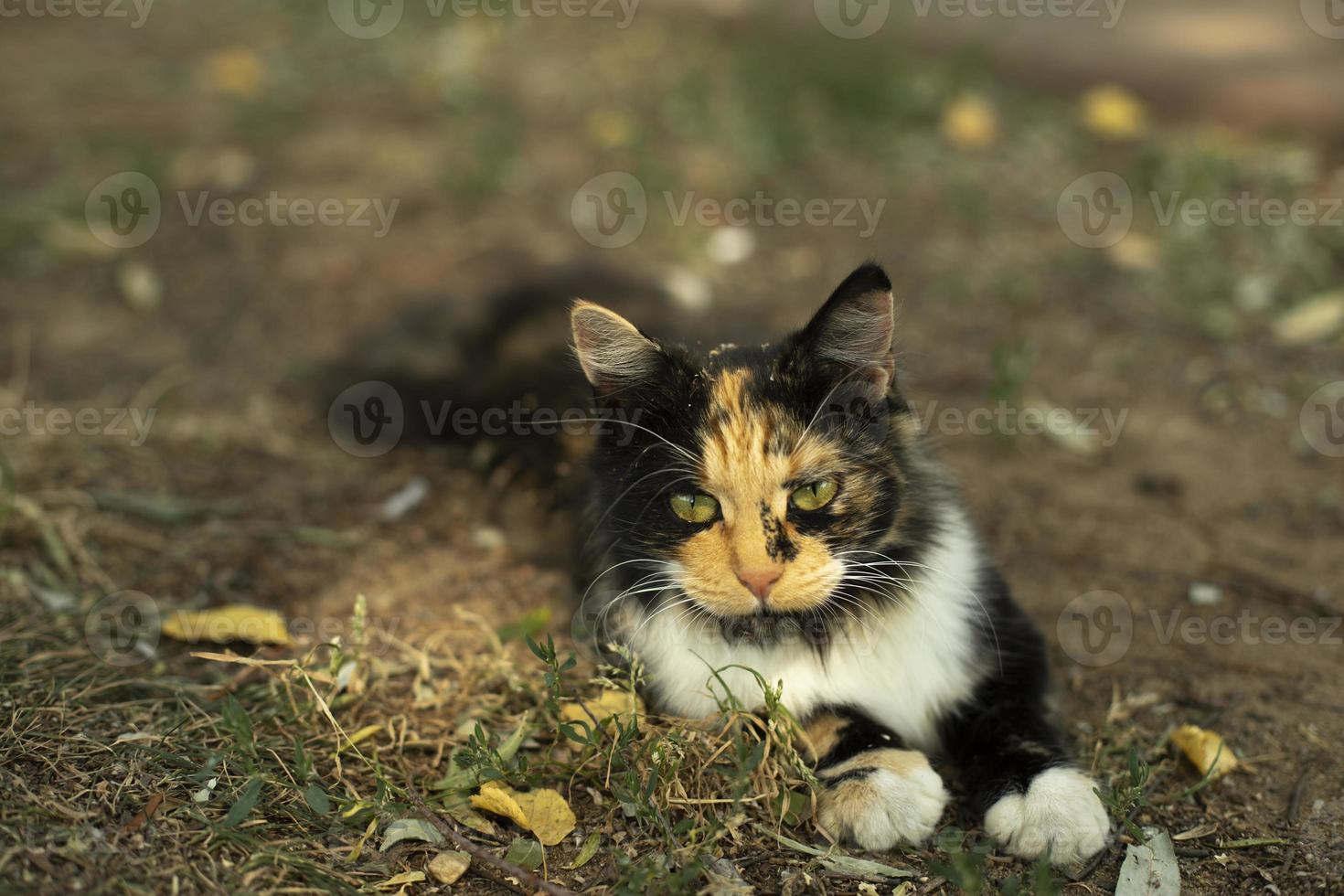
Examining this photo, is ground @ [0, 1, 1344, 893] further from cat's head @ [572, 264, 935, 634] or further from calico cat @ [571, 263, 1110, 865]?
cat's head @ [572, 264, 935, 634]

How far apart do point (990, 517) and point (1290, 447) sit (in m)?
1.32

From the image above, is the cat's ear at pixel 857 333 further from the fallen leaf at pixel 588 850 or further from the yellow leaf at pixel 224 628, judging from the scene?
the yellow leaf at pixel 224 628

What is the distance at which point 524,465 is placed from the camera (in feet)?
11.9

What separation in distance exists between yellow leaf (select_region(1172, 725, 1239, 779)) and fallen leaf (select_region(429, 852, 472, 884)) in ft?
5.66

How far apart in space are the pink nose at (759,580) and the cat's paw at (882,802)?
1.56 feet

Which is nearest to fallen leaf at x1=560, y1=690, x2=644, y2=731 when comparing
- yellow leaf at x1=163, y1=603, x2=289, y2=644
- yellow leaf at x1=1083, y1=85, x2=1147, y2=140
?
yellow leaf at x1=163, y1=603, x2=289, y2=644

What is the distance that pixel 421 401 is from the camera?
402cm

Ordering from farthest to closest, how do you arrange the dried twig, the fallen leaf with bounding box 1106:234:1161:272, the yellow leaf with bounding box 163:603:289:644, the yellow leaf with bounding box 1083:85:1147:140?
the yellow leaf with bounding box 1083:85:1147:140
the fallen leaf with bounding box 1106:234:1161:272
the yellow leaf with bounding box 163:603:289:644
the dried twig

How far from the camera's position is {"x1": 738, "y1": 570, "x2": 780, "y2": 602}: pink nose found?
7.55 ft

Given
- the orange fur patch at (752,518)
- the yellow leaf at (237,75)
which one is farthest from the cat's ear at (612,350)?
the yellow leaf at (237,75)

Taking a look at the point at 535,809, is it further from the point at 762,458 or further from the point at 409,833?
the point at 762,458

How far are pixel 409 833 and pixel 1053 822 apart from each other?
139 cm

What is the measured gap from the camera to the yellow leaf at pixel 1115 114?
5.91m

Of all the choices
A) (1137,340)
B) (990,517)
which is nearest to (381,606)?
(990,517)
